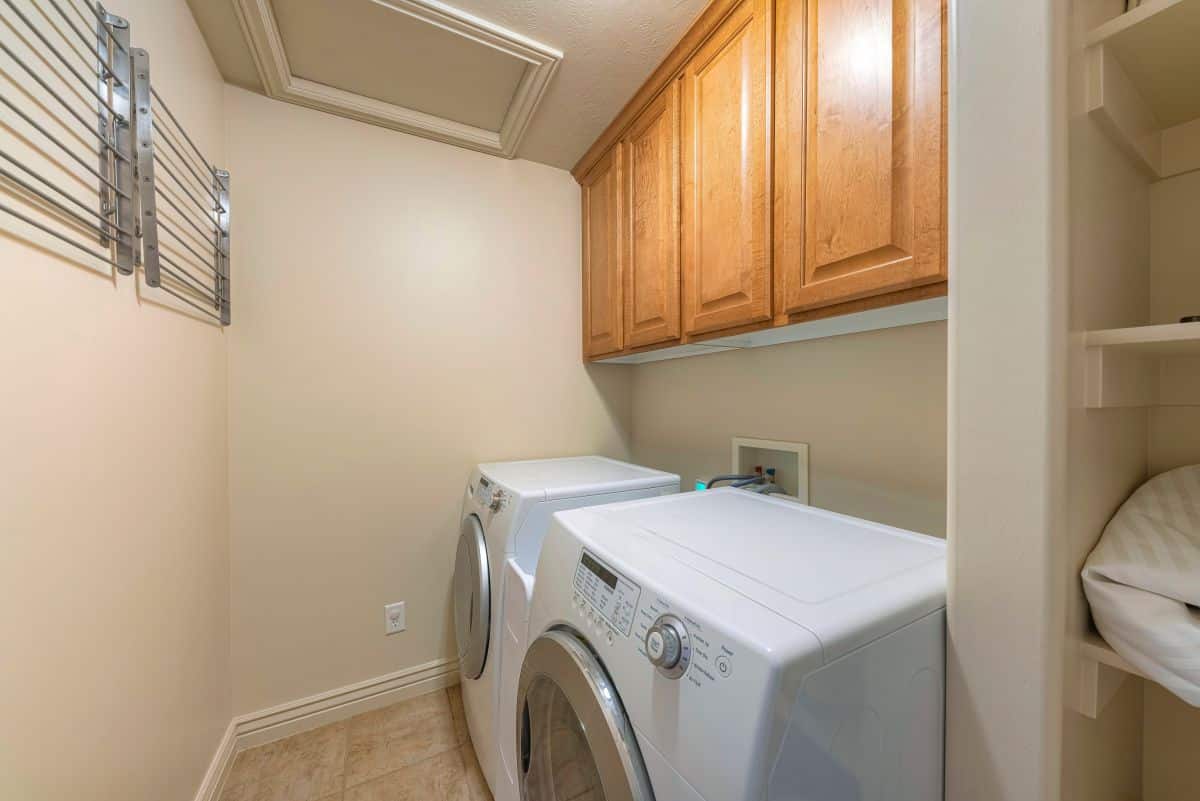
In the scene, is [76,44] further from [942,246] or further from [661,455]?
[661,455]

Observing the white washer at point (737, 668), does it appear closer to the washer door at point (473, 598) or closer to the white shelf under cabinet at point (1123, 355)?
the white shelf under cabinet at point (1123, 355)

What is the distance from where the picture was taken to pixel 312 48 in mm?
1359

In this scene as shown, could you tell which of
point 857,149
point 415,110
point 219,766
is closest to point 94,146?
point 415,110

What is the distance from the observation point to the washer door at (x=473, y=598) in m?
1.27

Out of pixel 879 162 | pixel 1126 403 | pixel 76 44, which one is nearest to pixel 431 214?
pixel 76 44

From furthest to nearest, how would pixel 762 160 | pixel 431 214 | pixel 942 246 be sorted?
pixel 431 214
pixel 762 160
pixel 942 246

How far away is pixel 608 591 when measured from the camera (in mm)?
695

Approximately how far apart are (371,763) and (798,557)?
1659 mm

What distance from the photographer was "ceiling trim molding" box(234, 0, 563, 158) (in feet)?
4.00

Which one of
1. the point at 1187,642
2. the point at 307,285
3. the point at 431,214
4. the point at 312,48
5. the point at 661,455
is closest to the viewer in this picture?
the point at 1187,642

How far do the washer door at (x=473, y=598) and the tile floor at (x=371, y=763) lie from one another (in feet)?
1.05

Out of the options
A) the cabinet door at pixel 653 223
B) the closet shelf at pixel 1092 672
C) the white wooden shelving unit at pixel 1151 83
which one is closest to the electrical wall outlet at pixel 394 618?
the cabinet door at pixel 653 223

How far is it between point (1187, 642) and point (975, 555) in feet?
0.59

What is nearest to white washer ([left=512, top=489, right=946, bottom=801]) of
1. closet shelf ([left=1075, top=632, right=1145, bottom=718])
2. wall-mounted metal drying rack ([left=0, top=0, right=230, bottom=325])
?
closet shelf ([left=1075, top=632, right=1145, bottom=718])
